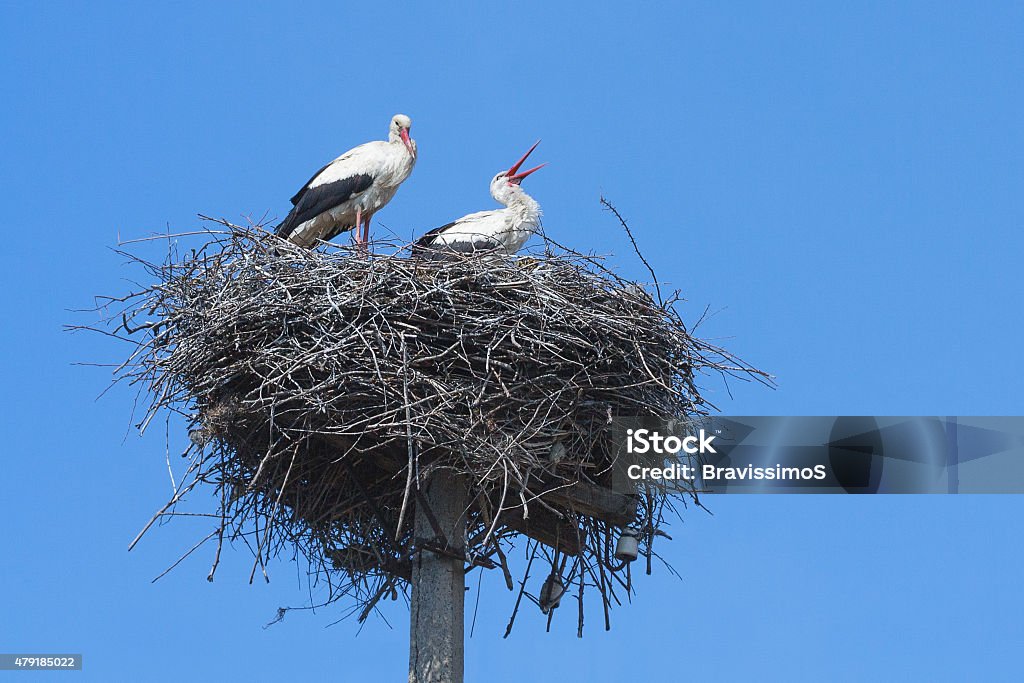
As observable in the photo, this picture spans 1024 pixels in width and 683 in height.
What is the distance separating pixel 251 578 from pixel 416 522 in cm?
92

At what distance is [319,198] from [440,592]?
10.9 feet

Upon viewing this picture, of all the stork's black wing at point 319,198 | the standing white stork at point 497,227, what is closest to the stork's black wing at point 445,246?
the standing white stork at point 497,227

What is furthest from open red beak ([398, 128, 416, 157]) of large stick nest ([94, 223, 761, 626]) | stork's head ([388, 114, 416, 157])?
large stick nest ([94, 223, 761, 626])

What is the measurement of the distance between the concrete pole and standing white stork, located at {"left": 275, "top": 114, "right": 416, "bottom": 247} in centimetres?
271

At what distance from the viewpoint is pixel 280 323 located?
7531 millimetres

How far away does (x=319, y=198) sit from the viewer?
1015cm

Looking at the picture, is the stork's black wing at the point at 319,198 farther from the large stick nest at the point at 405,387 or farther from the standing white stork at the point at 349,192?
the large stick nest at the point at 405,387

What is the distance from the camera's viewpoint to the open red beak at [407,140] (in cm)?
1071

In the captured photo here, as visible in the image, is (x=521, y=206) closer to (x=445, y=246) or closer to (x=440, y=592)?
(x=445, y=246)

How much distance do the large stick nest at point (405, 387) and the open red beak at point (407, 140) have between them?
2.72 metres

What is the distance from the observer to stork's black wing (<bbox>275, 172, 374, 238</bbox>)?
1012cm

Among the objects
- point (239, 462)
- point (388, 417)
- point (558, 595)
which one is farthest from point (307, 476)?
point (558, 595)

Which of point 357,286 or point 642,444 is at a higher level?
point 357,286

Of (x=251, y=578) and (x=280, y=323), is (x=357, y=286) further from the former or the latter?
(x=251, y=578)
